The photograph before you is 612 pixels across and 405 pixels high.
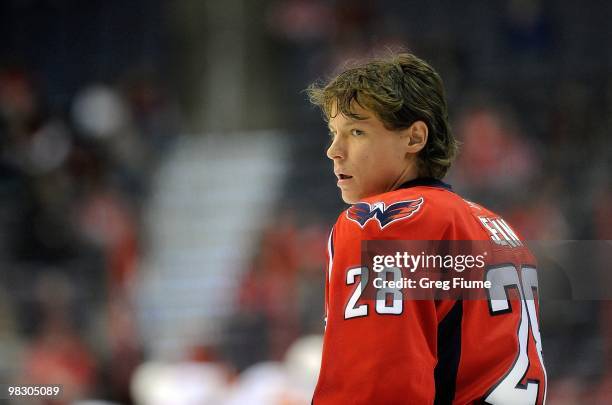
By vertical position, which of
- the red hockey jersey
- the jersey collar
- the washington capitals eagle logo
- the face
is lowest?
the red hockey jersey

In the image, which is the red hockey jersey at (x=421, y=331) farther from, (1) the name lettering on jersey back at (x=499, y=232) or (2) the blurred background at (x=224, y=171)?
(2) the blurred background at (x=224, y=171)

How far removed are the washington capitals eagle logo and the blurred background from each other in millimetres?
4370

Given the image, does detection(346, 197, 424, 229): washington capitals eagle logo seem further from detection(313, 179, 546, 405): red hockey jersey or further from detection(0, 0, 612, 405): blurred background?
detection(0, 0, 612, 405): blurred background

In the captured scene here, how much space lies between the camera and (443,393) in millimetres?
2078

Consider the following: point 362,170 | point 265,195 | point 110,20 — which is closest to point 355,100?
point 362,170

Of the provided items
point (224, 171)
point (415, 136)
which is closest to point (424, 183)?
point (415, 136)

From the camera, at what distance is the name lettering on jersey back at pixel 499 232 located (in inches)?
87.0

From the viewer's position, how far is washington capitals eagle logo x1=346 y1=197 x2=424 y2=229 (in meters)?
2.04

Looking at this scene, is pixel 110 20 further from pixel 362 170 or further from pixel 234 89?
pixel 362 170

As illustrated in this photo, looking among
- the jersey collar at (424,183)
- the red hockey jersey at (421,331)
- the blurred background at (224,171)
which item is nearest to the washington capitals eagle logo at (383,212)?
the red hockey jersey at (421,331)

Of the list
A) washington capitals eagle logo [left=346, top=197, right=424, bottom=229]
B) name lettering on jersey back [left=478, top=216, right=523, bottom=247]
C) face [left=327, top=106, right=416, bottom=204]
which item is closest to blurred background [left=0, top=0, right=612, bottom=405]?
name lettering on jersey back [left=478, top=216, right=523, bottom=247]

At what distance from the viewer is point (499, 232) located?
88.7 inches

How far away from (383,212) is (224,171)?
8.78 m

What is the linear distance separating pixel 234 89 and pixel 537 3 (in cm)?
336
